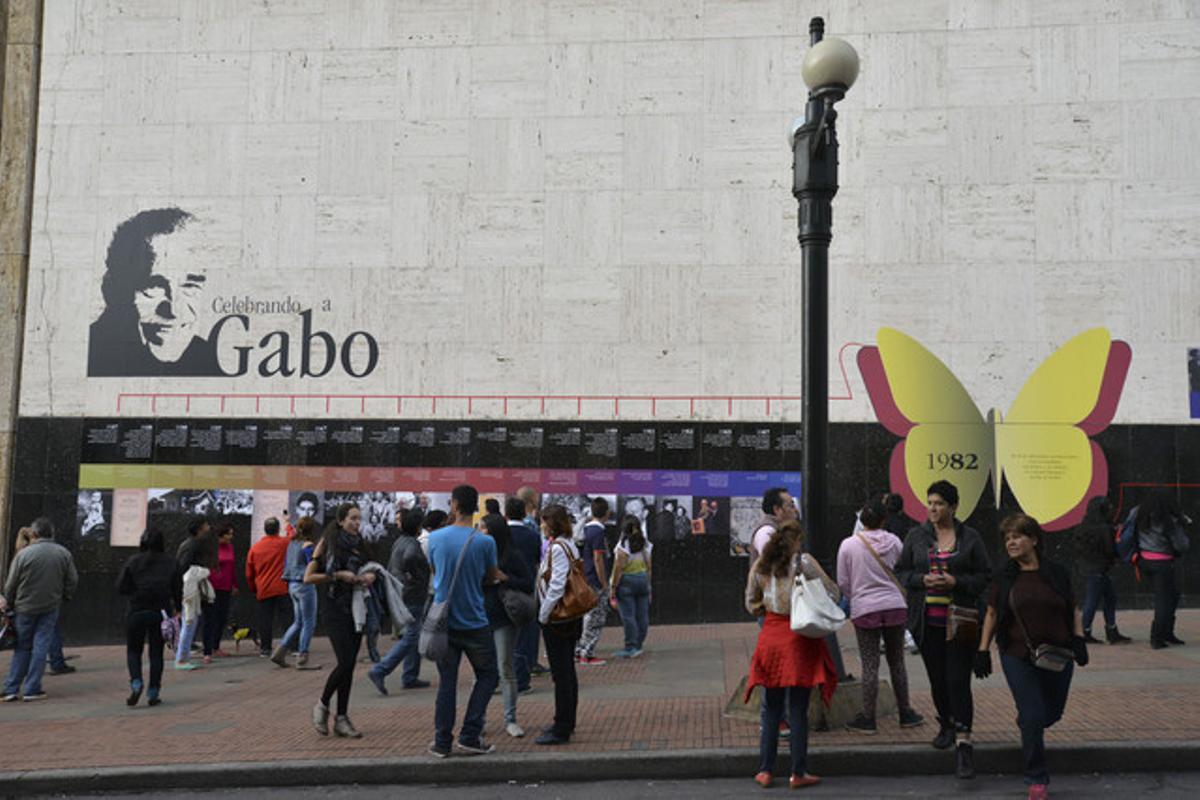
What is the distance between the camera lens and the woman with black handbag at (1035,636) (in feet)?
19.5

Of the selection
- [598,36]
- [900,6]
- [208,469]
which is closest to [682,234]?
[598,36]

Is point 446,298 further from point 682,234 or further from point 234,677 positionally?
point 234,677

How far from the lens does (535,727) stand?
8086 mm

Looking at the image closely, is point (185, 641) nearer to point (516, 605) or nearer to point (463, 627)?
point (516, 605)

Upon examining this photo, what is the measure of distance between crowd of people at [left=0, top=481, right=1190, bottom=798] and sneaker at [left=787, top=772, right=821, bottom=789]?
0.5 inches

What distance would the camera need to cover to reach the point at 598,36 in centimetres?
1502

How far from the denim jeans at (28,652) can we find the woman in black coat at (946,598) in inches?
330

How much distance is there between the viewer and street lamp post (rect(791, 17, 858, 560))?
7.68 meters

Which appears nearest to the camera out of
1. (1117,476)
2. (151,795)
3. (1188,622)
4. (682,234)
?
(151,795)

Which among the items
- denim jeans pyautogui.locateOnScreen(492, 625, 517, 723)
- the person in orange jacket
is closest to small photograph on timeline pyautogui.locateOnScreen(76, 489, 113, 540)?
the person in orange jacket

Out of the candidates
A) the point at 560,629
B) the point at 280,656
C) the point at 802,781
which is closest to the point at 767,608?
the point at 802,781

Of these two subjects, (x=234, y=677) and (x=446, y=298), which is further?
(x=446, y=298)

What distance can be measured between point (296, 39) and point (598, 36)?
454cm

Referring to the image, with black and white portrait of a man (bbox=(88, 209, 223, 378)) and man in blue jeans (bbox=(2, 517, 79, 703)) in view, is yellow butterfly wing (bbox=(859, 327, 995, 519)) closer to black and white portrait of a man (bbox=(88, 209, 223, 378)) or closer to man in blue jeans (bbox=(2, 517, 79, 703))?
black and white portrait of a man (bbox=(88, 209, 223, 378))
